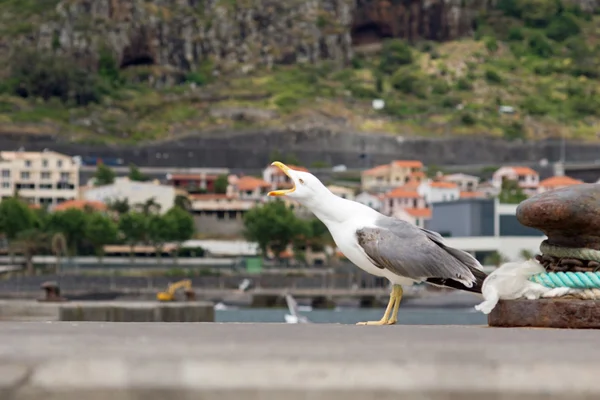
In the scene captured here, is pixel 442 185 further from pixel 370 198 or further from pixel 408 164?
pixel 408 164

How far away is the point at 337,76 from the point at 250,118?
1913 cm

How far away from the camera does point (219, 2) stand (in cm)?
17312

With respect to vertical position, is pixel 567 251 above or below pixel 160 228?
above

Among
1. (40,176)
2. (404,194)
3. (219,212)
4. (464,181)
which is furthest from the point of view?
(464,181)

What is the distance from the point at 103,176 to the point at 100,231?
2410 centimetres

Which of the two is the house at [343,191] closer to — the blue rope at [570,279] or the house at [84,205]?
the house at [84,205]

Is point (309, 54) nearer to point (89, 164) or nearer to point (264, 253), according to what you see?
point (89, 164)

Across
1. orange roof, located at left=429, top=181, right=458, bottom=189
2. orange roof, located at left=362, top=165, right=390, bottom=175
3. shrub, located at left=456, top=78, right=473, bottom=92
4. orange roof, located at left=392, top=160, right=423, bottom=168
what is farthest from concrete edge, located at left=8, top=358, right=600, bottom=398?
shrub, located at left=456, top=78, right=473, bottom=92

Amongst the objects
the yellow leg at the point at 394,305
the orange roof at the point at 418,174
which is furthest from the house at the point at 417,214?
the yellow leg at the point at 394,305

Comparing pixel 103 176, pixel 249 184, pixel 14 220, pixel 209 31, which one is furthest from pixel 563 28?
pixel 14 220

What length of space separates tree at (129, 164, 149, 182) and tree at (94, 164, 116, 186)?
8.98 ft

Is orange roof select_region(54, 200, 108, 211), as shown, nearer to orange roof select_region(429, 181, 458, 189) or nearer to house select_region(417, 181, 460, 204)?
house select_region(417, 181, 460, 204)

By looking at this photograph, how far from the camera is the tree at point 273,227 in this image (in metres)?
106

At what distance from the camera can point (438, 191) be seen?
119938mm
